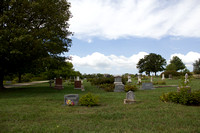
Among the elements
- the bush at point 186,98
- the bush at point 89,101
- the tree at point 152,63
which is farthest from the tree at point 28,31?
the tree at point 152,63

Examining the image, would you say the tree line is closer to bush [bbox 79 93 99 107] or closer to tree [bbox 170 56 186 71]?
tree [bbox 170 56 186 71]

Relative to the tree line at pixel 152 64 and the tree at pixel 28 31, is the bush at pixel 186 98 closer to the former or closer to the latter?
the tree at pixel 28 31

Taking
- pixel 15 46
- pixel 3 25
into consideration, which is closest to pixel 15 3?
pixel 3 25

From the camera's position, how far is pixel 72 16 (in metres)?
23.1

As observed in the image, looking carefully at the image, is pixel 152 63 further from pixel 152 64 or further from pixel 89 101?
pixel 89 101

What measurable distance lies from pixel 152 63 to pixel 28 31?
216 feet

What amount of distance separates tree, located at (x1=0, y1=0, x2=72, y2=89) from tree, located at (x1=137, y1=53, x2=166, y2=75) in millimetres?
61048

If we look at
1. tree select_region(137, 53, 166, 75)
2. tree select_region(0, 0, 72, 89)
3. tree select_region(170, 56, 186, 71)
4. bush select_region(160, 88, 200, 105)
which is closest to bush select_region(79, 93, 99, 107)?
bush select_region(160, 88, 200, 105)

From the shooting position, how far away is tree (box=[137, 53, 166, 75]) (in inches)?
2995

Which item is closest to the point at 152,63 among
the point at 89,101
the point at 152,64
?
the point at 152,64

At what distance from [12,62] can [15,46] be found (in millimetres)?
3648

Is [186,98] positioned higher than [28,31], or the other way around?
[28,31]

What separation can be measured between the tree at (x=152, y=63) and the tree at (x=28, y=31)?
6105 centimetres

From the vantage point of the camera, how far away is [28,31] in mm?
18172
